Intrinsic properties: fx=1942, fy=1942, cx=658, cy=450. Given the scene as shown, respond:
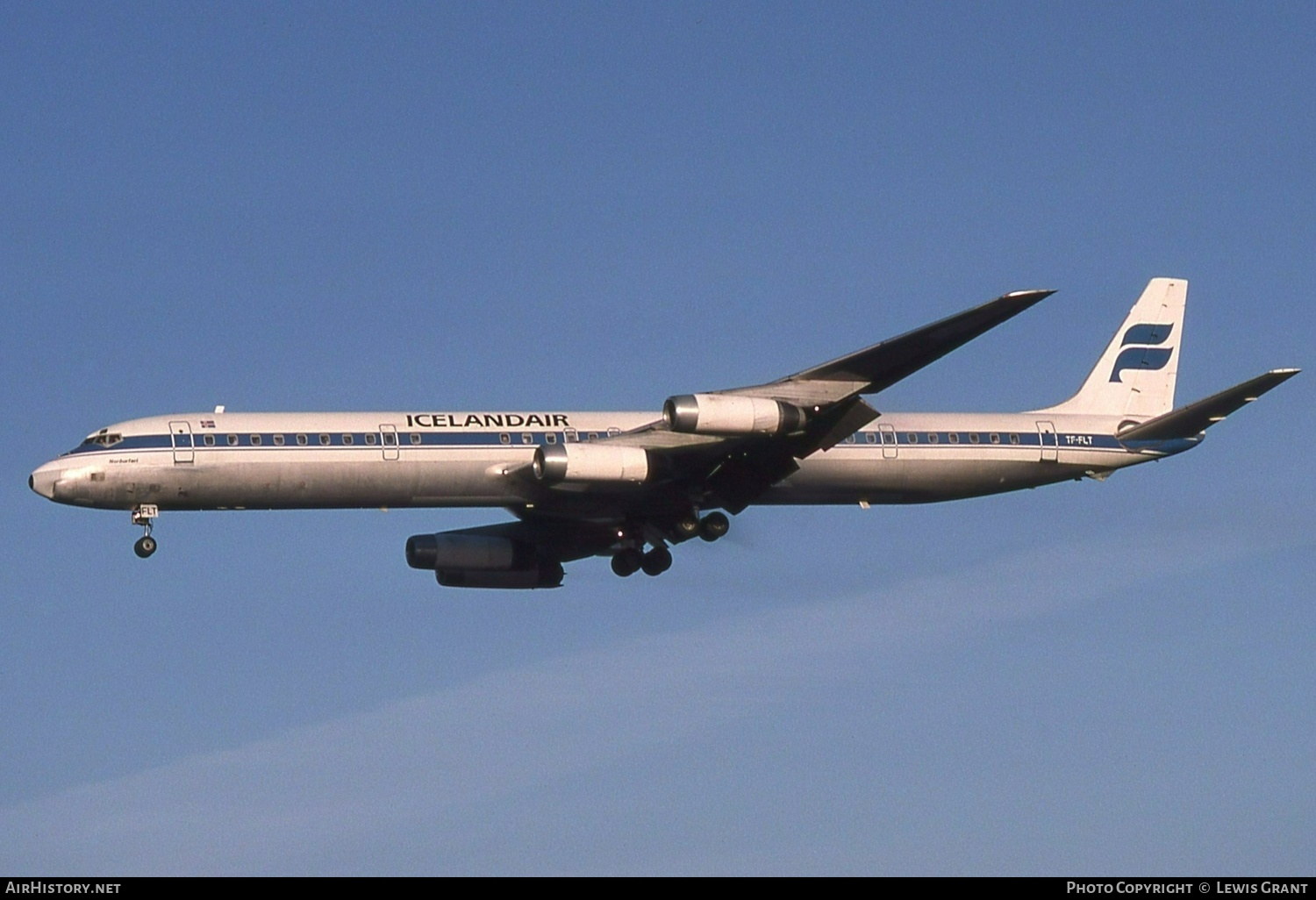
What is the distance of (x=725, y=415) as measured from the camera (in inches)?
1785

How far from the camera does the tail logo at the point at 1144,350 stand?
2232 inches

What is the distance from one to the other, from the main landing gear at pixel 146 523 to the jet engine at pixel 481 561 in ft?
24.0

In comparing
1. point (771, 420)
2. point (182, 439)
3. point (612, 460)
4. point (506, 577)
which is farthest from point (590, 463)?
point (182, 439)

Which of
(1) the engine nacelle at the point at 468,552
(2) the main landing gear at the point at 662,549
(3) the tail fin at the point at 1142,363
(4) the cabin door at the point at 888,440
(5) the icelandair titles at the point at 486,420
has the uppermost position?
(3) the tail fin at the point at 1142,363

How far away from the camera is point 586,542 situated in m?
53.2

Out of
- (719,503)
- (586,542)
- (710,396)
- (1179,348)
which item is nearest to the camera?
(710,396)

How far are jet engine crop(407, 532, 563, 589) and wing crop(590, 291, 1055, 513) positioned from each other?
19.6 ft

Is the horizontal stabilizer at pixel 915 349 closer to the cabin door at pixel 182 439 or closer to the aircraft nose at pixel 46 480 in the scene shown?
the cabin door at pixel 182 439

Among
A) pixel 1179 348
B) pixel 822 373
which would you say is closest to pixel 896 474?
pixel 822 373

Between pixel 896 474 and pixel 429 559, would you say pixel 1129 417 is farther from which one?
pixel 429 559

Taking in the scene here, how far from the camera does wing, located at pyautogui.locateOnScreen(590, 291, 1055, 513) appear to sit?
1762 inches

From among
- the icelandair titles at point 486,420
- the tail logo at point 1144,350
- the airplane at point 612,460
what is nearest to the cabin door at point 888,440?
the airplane at point 612,460

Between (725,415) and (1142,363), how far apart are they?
17.2 metres

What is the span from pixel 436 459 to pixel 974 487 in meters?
14.9
